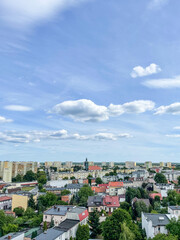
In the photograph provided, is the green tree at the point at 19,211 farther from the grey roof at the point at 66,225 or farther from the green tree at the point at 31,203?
the grey roof at the point at 66,225

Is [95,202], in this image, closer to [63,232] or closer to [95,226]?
[95,226]

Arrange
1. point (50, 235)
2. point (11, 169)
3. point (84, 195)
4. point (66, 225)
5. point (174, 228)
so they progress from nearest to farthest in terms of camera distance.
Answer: point (174, 228)
point (50, 235)
point (66, 225)
point (84, 195)
point (11, 169)

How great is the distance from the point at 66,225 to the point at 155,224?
13432 millimetres

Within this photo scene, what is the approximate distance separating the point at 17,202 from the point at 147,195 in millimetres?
36297

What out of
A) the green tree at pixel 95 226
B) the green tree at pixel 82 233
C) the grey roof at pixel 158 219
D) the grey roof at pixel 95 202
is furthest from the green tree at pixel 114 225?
the grey roof at pixel 95 202

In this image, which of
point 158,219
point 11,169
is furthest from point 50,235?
point 11,169

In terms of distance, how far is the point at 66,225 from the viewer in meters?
31.3

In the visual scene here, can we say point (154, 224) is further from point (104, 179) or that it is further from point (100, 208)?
point (104, 179)

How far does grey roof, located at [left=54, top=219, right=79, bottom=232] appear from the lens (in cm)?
2943

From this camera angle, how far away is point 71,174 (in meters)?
119

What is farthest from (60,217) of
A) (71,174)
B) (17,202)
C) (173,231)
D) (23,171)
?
(23,171)

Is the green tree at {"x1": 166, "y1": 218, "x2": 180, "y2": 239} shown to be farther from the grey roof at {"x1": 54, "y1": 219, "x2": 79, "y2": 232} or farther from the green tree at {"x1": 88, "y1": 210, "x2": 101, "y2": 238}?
the grey roof at {"x1": 54, "y1": 219, "x2": 79, "y2": 232}

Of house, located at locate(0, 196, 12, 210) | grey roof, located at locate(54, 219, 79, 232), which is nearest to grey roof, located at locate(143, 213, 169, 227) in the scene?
grey roof, located at locate(54, 219, 79, 232)

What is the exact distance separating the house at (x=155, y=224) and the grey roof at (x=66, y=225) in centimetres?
1128
